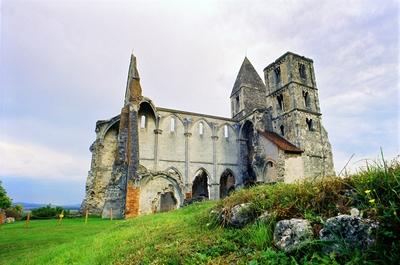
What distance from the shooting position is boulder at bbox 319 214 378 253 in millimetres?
3115

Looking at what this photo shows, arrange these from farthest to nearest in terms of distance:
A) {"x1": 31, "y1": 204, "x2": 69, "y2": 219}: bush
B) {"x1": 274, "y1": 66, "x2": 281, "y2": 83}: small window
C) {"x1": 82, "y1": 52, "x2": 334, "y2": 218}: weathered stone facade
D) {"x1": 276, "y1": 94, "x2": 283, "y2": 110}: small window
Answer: {"x1": 274, "y1": 66, "x2": 281, "y2": 83}: small window, {"x1": 276, "y1": 94, "x2": 283, "y2": 110}: small window, {"x1": 82, "y1": 52, "x2": 334, "y2": 218}: weathered stone facade, {"x1": 31, "y1": 204, "x2": 69, "y2": 219}: bush

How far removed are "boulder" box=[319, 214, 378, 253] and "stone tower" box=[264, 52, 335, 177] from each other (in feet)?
89.0

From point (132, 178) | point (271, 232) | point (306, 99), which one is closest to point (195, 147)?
point (132, 178)

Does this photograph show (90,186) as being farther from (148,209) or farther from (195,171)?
(195,171)

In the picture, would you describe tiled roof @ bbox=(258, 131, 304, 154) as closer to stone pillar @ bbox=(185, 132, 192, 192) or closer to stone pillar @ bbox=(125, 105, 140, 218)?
stone pillar @ bbox=(185, 132, 192, 192)

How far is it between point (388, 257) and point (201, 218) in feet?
14.6

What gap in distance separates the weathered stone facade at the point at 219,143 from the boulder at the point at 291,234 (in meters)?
18.2

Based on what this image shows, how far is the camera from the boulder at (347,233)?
3115 millimetres

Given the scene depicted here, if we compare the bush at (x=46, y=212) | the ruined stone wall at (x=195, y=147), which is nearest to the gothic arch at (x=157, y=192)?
the ruined stone wall at (x=195, y=147)

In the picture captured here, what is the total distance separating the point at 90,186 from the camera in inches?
1010

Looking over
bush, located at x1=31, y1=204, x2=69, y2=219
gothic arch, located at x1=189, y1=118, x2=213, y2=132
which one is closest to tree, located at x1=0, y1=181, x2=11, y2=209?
bush, located at x1=31, y1=204, x2=69, y2=219

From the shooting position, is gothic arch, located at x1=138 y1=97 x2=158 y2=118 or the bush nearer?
the bush

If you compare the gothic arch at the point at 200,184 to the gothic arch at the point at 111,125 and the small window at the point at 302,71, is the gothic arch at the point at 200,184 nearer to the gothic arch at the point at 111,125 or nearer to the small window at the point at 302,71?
the gothic arch at the point at 111,125

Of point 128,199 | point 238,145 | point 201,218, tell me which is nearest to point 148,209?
point 128,199
